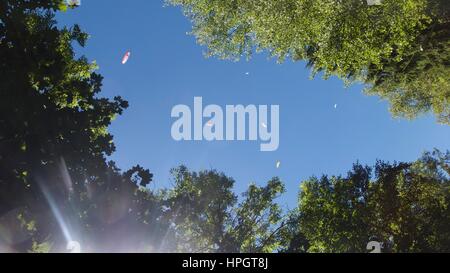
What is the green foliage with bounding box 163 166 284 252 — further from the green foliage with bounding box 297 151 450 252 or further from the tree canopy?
the tree canopy

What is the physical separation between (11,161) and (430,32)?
89.8 ft

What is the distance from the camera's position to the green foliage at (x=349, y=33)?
25188 millimetres

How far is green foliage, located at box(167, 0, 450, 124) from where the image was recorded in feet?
82.6

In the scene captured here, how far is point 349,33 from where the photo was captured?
2605 cm

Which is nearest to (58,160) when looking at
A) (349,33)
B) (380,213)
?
(349,33)

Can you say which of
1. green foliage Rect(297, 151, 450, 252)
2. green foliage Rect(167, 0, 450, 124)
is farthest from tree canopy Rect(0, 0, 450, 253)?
green foliage Rect(297, 151, 450, 252)

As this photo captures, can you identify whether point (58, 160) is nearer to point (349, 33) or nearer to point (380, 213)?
point (349, 33)

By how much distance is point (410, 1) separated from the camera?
2347 cm

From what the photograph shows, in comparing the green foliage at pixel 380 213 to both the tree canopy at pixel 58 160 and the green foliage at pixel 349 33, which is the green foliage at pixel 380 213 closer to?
the green foliage at pixel 349 33

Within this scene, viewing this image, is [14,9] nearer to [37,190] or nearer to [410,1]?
[37,190]

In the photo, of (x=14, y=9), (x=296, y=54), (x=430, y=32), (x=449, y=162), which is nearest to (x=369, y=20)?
(x=430, y=32)

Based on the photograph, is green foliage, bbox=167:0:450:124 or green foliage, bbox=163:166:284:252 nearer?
green foliage, bbox=167:0:450:124

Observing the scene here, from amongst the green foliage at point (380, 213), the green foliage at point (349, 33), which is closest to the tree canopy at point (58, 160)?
the green foliage at point (349, 33)
